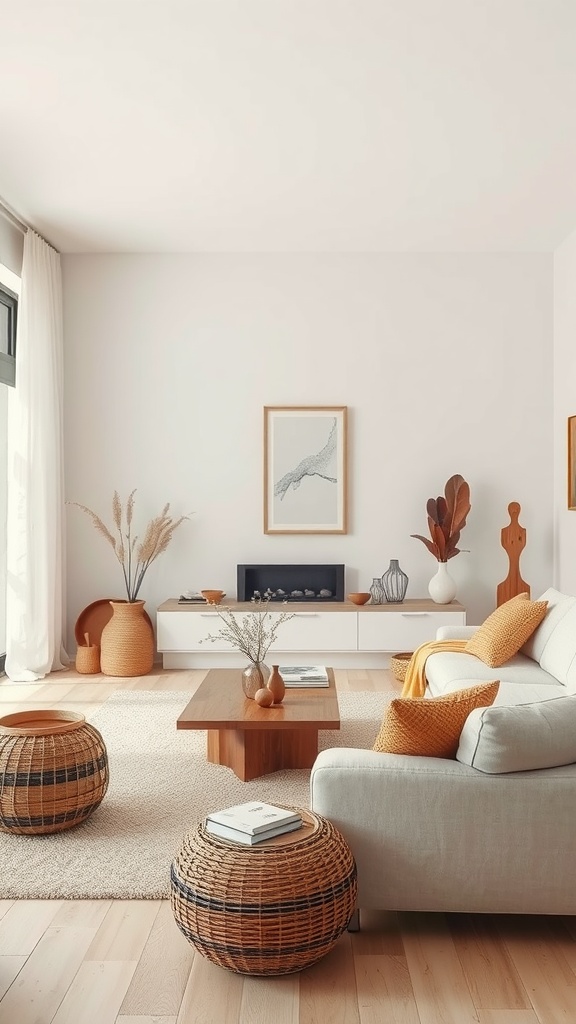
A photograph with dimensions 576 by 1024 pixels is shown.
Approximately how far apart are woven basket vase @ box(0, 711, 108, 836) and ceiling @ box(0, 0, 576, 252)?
2.73 meters

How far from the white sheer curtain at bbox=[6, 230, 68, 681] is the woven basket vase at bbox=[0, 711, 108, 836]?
2888 mm

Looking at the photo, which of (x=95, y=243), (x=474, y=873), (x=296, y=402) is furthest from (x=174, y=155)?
(x=474, y=873)

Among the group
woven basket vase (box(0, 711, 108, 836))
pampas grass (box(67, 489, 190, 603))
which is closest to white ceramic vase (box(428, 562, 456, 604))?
pampas grass (box(67, 489, 190, 603))

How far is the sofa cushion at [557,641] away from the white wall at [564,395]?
159cm

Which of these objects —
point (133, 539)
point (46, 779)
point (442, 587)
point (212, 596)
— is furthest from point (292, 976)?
point (133, 539)

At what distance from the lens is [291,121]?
4.51m

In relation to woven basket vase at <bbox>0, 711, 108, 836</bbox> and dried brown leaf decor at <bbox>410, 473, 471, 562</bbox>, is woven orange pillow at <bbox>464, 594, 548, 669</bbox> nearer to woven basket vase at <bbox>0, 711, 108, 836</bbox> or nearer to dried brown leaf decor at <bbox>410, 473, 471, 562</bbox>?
dried brown leaf decor at <bbox>410, 473, 471, 562</bbox>

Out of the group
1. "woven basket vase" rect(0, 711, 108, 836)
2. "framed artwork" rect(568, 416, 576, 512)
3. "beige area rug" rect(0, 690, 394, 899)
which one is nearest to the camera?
"beige area rug" rect(0, 690, 394, 899)

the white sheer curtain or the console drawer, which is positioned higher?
the white sheer curtain

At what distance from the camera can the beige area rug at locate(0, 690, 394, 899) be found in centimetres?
298

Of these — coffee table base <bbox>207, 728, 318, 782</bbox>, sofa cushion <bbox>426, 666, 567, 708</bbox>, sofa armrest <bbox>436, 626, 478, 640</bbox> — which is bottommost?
coffee table base <bbox>207, 728, 318, 782</bbox>

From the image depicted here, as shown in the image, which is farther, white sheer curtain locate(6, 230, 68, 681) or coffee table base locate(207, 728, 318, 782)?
white sheer curtain locate(6, 230, 68, 681)

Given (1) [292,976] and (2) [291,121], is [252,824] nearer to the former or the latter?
(1) [292,976]

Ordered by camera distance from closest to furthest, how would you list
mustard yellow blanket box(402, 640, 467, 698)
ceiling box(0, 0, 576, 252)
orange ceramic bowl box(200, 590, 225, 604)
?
1. ceiling box(0, 0, 576, 252)
2. mustard yellow blanket box(402, 640, 467, 698)
3. orange ceramic bowl box(200, 590, 225, 604)
